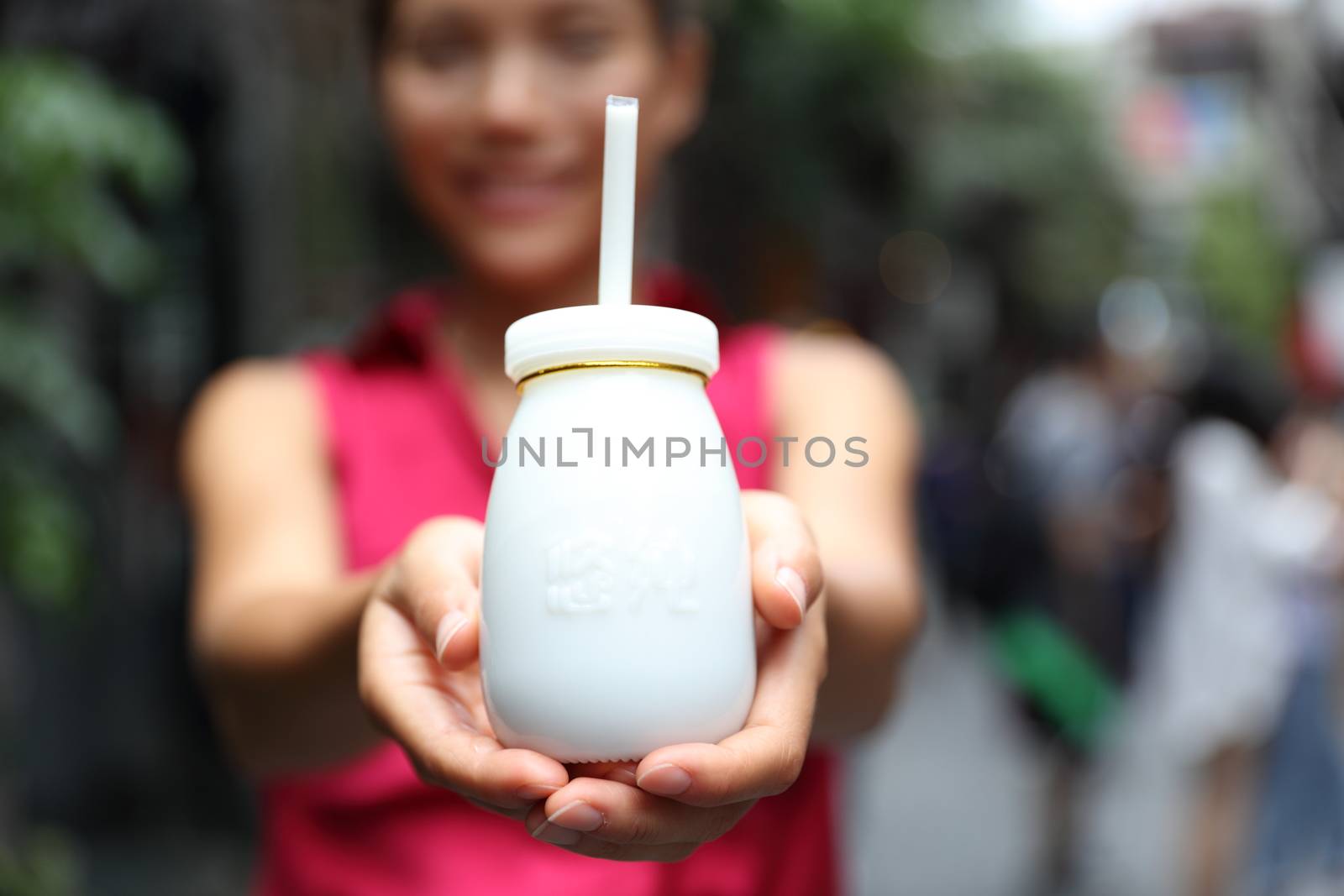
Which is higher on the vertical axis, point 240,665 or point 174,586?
point 240,665

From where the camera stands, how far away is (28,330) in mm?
2426

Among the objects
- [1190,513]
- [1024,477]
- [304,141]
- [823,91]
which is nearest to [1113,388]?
[1024,477]

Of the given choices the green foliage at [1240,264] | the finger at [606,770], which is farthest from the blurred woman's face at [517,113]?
the green foliage at [1240,264]

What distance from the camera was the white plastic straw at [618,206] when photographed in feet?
2.93

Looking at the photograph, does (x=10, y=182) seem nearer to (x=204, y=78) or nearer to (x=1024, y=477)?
(x=204, y=78)

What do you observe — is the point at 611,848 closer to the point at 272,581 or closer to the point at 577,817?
the point at 577,817

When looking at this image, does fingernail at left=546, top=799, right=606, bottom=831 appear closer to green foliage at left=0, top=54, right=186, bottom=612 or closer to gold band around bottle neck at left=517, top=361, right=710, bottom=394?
gold band around bottle neck at left=517, top=361, right=710, bottom=394

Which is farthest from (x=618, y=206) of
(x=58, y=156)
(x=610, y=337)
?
(x=58, y=156)

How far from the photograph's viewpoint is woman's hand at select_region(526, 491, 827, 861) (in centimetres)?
80

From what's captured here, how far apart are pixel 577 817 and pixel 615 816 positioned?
1.1 inches

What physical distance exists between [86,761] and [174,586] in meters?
0.72

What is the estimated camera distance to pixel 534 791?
31.7 inches

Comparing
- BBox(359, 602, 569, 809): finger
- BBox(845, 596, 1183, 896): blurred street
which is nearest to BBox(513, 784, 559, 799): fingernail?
→ BBox(359, 602, 569, 809): finger

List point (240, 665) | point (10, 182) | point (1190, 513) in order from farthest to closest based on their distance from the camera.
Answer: point (1190, 513)
point (10, 182)
point (240, 665)
